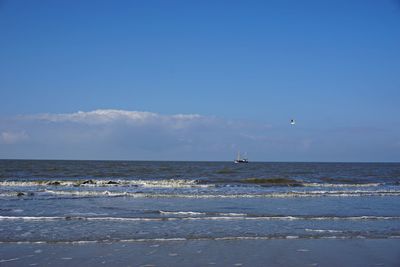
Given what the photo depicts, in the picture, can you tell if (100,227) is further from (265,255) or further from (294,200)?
(294,200)

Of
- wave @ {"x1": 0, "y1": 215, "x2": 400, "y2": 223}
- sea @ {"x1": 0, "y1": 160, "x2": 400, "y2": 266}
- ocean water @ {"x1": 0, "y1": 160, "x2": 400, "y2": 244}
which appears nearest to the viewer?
sea @ {"x1": 0, "y1": 160, "x2": 400, "y2": 266}

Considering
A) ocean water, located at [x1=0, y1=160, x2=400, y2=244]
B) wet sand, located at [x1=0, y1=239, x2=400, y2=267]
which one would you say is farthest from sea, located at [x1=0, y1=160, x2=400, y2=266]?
wet sand, located at [x1=0, y1=239, x2=400, y2=267]

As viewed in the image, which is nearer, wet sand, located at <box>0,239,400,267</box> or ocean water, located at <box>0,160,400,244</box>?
wet sand, located at <box>0,239,400,267</box>

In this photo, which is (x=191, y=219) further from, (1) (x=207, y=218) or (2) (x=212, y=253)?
(2) (x=212, y=253)

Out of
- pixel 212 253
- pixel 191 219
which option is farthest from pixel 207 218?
pixel 212 253

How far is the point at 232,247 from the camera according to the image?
36.9 feet

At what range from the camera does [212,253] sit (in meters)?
10.6

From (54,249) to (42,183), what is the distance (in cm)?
2774

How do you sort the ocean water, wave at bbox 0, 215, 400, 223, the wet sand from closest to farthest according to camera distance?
the wet sand < the ocean water < wave at bbox 0, 215, 400, 223

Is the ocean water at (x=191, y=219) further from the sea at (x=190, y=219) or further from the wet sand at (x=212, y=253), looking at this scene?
the wet sand at (x=212, y=253)

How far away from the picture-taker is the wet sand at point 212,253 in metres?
9.69

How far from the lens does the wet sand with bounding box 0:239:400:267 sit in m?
9.69

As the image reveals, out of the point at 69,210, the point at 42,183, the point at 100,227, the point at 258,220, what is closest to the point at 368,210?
the point at 258,220

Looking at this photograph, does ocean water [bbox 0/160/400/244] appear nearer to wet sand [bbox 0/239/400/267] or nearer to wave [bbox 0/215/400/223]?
wave [bbox 0/215/400/223]
